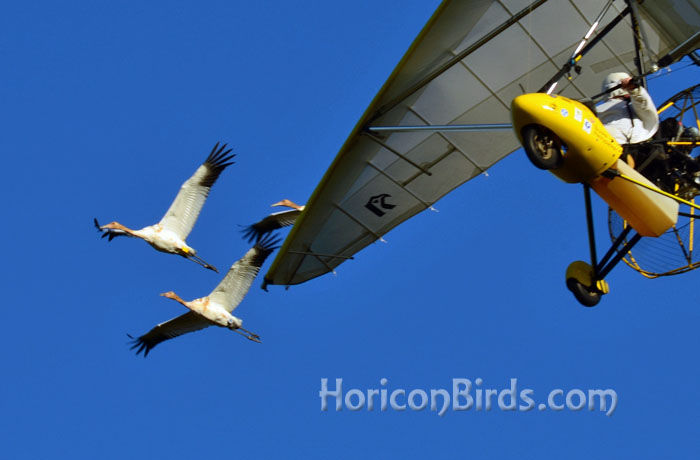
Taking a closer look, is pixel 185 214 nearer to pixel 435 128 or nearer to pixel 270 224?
pixel 270 224

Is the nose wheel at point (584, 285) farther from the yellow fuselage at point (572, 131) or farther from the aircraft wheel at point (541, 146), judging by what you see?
the aircraft wheel at point (541, 146)

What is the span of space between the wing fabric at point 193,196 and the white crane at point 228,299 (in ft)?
6.52

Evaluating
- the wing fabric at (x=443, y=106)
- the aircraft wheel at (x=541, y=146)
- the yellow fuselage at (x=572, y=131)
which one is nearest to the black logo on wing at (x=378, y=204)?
the wing fabric at (x=443, y=106)

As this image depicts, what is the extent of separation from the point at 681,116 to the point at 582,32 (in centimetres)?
242

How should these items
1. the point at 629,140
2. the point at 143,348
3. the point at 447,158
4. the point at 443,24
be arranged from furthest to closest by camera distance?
the point at 143,348 < the point at 447,158 < the point at 443,24 < the point at 629,140

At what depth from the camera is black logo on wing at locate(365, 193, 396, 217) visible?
23.2 metres

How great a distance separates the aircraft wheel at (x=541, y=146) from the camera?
655 inches

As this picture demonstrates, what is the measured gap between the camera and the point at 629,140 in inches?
709

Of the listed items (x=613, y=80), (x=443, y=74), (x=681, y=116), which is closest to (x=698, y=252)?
(x=681, y=116)

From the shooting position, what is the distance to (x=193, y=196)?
34719mm

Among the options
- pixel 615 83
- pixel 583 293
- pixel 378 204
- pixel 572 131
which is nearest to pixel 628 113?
pixel 615 83

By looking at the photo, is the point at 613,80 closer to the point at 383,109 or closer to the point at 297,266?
the point at 383,109

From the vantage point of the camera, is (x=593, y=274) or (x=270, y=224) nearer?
(x=593, y=274)

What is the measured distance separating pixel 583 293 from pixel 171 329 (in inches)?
817
